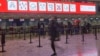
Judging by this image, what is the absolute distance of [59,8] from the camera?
35.1 metres

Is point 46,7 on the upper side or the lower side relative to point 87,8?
upper

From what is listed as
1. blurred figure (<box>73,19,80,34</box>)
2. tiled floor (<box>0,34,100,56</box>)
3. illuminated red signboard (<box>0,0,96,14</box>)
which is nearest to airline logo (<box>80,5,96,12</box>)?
illuminated red signboard (<box>0,0,96,14</box>)

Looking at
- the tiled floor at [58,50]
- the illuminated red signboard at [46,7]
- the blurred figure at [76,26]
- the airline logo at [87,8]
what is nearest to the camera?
the tiled floor at [58,50]

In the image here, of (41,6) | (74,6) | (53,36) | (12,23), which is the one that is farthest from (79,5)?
(53,36)

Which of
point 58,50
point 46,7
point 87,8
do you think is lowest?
point 58,50

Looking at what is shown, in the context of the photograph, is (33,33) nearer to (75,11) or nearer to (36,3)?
(36,3)

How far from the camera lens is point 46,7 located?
112ft

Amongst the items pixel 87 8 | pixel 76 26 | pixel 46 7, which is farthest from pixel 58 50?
pixel 87 8

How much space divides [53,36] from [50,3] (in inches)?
795

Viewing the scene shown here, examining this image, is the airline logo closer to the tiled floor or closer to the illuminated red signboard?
the illuminated red signboard

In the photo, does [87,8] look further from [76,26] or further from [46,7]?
[46,7]

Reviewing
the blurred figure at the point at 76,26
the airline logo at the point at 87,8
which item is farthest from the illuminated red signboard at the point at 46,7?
the blurred figure at the point at 76,26

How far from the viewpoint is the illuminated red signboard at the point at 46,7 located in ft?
101

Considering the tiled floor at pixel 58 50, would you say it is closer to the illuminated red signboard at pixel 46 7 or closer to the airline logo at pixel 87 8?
the illuminated red signboard at pixel 46 7
